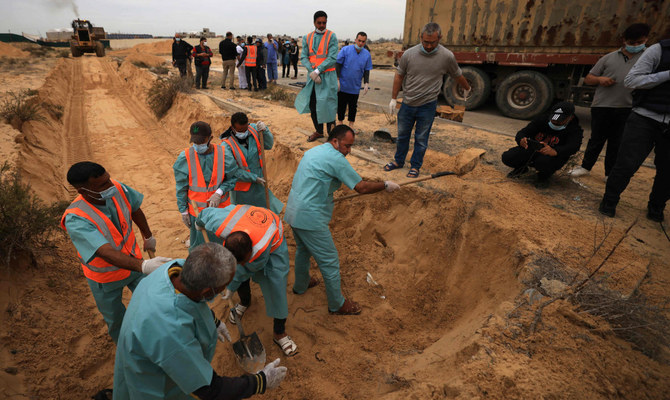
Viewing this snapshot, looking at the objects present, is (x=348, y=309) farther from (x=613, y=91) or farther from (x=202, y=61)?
(x=202, y=61)

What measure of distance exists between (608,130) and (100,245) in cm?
561

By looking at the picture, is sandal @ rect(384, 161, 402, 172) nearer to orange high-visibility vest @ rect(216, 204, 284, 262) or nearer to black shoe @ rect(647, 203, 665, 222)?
orange high-visibility vest @ rect(216, 204, 284, 262)

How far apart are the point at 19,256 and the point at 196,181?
1899 millimetres

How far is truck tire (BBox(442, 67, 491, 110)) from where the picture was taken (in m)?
8.92

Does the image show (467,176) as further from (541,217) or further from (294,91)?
(294,91)

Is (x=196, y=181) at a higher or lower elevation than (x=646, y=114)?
lower

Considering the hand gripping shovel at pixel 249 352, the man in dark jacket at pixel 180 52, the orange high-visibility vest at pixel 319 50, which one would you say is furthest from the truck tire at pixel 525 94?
the man in dark jacket at pixel 180 52

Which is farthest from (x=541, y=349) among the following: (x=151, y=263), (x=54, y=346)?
(x=54, y=346)

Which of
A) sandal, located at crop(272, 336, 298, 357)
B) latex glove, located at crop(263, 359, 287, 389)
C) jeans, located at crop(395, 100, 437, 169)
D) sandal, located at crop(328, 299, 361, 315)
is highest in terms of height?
jeans, located at crop(395, 100, 437, 169)

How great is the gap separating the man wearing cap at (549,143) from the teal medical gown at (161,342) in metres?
4.14

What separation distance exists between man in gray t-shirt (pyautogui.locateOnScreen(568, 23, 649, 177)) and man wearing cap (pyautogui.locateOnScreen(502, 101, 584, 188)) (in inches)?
19.0

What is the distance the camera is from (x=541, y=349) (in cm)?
213

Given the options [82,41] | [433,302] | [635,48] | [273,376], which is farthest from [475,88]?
[82,41]

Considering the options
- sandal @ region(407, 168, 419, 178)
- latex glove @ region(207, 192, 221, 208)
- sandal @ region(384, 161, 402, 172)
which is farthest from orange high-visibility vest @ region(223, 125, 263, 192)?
sandal @ region(407, 168, 419, 178)
